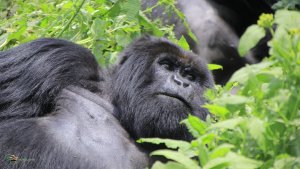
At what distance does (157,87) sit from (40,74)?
2.13ft

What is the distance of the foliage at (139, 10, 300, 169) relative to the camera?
1.70m

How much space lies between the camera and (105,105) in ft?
11.5

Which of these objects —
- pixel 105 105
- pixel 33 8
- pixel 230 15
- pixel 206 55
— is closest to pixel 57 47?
pixel 105 105

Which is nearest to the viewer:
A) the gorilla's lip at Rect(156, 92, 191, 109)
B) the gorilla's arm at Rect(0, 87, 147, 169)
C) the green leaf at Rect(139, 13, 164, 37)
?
the gorilla's arm at Rect(0, 87, 147, 169)

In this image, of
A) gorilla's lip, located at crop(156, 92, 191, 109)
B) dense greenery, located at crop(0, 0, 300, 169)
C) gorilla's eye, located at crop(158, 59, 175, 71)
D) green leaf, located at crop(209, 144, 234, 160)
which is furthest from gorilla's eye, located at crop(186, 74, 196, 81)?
green leaf, located at crop(209, 144, 234, 160)

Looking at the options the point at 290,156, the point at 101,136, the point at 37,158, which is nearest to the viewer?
the point at 290,156

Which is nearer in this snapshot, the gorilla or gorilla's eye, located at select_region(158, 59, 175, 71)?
gorilla's eye, located at select_region(158, 59, 175, 71)

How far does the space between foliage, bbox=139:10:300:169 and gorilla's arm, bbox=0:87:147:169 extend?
4.46 ft

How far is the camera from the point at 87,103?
135 inches

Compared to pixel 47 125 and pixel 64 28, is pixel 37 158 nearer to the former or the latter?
pixel 47 125

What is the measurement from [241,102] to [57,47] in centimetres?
189

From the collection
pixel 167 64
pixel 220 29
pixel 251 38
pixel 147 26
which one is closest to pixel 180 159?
pixel 251 38

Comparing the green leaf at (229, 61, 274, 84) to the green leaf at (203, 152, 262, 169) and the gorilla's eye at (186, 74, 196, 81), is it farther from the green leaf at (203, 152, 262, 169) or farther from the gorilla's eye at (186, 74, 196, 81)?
the gorilla's eye at (186, 74, 196, 81)

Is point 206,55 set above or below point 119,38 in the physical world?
below
